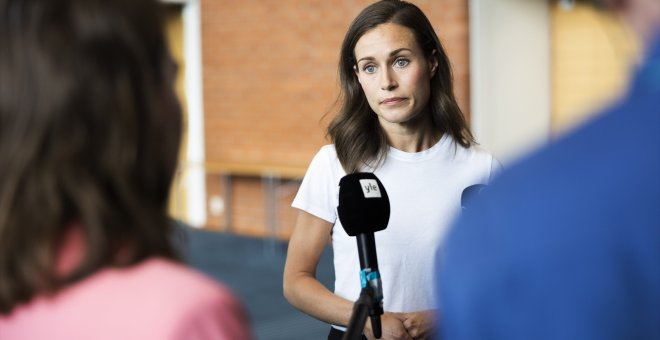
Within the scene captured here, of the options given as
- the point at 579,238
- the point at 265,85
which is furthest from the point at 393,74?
the point at 265,85

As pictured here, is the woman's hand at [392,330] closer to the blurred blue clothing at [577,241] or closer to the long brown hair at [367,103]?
the long brown hair at [367,103]

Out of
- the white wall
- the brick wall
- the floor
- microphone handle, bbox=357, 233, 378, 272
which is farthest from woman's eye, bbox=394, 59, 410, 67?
the brick wall

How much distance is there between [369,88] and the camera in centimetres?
201

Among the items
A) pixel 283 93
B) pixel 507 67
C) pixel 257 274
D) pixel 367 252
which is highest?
pixel 507 67

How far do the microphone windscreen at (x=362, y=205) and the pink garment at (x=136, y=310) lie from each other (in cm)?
60

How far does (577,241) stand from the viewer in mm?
588

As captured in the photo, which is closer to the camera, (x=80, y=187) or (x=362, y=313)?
(x=80, y=187)

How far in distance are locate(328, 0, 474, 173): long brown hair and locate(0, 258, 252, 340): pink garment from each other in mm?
1116

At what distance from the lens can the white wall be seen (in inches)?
253

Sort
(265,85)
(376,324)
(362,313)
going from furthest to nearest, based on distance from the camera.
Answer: (265,85) < (376,324) < (362,313)

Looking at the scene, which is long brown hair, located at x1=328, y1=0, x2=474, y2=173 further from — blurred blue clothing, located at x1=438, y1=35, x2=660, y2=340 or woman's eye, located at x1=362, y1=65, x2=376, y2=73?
blurred blue clothing, located at x1=438, y1=35, x2=660, y2=340

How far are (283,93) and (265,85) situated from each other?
0.96 feet

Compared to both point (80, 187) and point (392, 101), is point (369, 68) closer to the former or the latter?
point (392, 101)

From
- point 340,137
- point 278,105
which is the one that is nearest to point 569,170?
point 340,137
